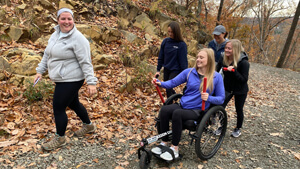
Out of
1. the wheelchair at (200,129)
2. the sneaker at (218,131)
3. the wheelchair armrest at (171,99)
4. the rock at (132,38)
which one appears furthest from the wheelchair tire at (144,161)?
the rock at (132,38)

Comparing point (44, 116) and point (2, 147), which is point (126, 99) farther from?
point (2, 147)

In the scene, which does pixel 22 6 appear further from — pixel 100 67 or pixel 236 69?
pixel 236 69

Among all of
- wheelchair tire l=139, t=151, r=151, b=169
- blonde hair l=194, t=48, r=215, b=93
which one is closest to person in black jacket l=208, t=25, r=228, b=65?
blonde hair l=194, t=48, r=215, b=93

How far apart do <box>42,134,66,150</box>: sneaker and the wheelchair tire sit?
4.53ft

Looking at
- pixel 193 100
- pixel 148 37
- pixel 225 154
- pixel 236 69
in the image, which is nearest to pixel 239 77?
pixel 236 69

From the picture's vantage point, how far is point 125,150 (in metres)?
3.21

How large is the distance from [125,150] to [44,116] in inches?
71.0

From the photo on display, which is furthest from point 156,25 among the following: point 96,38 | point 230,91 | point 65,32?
point 65,32

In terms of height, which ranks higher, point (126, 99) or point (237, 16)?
point (237, 16)

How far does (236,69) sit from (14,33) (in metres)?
5.82

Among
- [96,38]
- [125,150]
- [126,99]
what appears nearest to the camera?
[125,150]

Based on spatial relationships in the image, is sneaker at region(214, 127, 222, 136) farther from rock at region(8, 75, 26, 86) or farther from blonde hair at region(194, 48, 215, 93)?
rock at region(8, 75, 26, 86)

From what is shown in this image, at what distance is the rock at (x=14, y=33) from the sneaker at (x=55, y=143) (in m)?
3.80

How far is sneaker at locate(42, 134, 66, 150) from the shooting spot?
9.58ft
